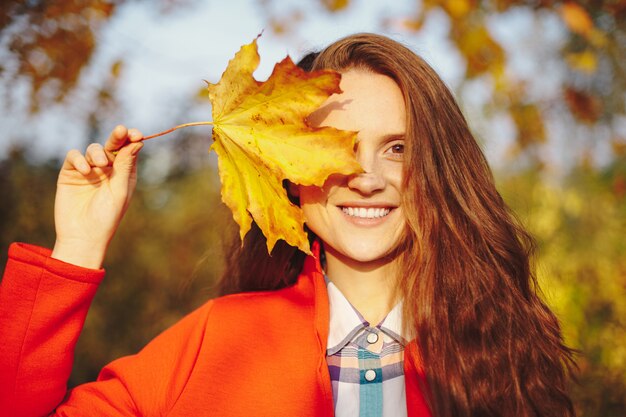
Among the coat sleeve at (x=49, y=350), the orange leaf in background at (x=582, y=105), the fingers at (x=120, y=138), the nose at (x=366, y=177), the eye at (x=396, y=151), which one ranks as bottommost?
the coat sleeve at (x=49, y=350)

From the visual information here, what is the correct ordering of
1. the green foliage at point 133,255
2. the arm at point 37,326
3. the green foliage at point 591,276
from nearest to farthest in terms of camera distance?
the arm at point 37,326 < the green foliage at point 591,276 < the green foliage at point 133,255

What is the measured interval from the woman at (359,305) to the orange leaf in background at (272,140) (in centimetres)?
14

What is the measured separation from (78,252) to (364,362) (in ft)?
2.73

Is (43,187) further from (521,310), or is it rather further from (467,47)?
(521,310)

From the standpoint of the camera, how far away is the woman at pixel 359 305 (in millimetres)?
1470

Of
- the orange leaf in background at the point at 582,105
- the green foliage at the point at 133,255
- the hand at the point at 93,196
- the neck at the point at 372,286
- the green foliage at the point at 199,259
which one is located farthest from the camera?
the orange leaf in background at the point at 582,105

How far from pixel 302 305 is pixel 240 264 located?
1.39ft

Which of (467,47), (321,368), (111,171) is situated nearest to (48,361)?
(111,171)

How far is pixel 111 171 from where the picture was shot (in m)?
1.61

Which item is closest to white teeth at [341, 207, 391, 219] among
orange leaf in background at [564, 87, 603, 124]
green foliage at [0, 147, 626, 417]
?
green foliage at [0, 147, 626, 417]

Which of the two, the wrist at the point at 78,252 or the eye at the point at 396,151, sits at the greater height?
the eye at the point at 396,151

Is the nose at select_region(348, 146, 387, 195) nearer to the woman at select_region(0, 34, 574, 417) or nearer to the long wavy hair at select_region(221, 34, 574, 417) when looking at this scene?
the woman at select_region(0, 34, 574, 417)

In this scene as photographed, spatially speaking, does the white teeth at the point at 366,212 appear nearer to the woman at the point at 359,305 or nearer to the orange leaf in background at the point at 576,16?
the woman at the point at 359,305

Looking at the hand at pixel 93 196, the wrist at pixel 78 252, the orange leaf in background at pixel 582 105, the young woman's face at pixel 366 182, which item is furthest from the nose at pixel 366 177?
the orange leaf in background at pixel 582 105
